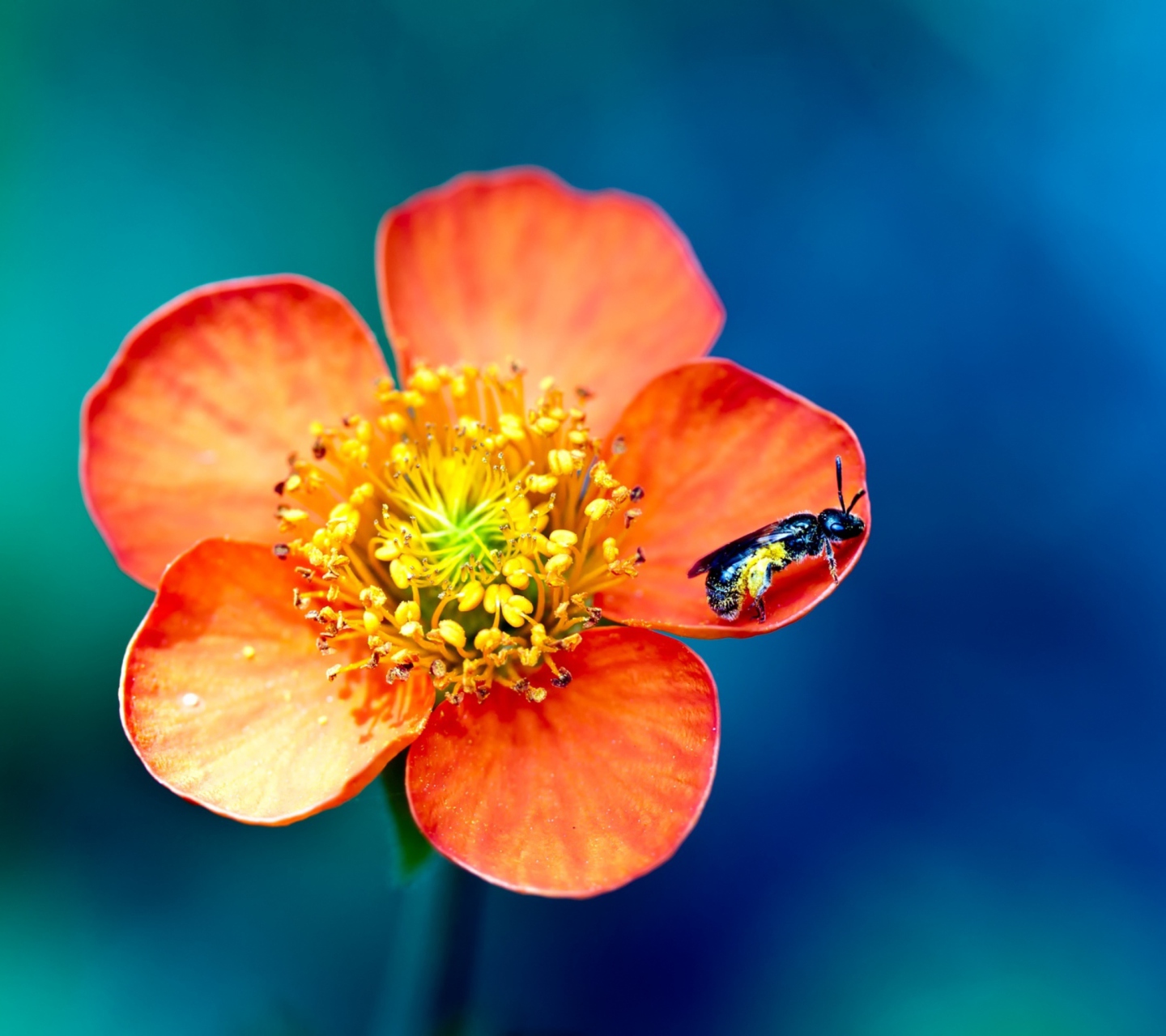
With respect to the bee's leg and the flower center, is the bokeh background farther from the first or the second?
the bee's leg

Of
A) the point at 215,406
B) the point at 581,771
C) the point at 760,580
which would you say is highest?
the point at 215,406

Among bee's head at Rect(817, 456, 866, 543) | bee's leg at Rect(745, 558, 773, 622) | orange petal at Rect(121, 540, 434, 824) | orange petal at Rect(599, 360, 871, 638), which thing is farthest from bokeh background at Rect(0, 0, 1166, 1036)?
bee's head at Rect(817, 456, 866, 543)

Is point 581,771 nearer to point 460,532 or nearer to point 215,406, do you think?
point 460,532

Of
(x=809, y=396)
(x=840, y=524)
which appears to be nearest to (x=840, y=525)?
(x=840, y=524)

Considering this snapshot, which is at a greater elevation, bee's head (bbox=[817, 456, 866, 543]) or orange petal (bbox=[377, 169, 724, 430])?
orange petal (bbox=[377, 169, 724, 430])

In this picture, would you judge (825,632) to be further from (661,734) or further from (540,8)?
(540,8)

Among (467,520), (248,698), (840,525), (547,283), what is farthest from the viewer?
(547,283)

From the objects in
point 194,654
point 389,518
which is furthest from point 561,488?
point 194,654
